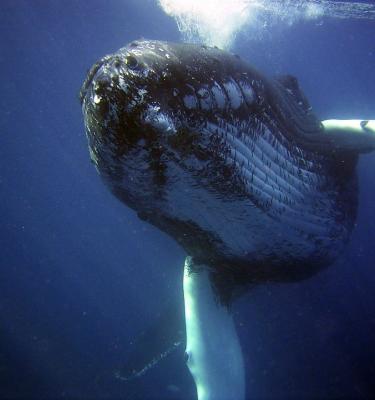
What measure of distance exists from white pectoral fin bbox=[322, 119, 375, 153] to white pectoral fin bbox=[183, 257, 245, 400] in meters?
2.37

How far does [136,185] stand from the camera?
2.54 metres

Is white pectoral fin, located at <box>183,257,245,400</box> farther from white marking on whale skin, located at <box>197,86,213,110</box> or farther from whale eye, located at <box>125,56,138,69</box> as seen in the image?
whale eye, located at <box>125,56,138,69</box>

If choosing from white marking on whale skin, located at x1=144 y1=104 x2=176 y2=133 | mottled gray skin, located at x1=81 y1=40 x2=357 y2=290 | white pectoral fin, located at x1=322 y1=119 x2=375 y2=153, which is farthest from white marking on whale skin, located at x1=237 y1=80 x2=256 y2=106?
white pectoral fin, located at x1=322 y1=119 x2=375 y2=153

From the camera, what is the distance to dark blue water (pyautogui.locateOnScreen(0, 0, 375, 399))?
9.23m

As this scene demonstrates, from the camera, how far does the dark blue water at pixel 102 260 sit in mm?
9227

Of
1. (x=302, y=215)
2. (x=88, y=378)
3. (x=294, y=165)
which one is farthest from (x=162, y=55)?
(x=88, y=378)

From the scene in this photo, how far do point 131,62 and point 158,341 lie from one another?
9.48 metres

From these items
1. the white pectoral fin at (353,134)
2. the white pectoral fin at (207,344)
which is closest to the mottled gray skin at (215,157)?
the white pectoral fin at (353,134)

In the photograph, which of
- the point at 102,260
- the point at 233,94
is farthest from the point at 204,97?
the point at 102,260

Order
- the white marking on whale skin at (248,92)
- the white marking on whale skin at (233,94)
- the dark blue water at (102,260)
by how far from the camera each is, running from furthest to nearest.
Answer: the dark blue water at (102,260) → the white marking on whale skin at (248,92) → the white marking on whale skin at (233,94)

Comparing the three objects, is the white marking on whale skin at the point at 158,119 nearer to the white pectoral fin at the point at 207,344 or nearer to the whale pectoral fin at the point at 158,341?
the white pectoral fin at the point at 207,344

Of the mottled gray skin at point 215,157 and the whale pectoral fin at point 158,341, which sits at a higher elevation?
the mottled gray skin at point 215,157

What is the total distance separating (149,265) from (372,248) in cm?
4215

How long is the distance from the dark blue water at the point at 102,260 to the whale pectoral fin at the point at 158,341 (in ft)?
1.76
